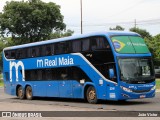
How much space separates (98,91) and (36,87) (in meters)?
6.84

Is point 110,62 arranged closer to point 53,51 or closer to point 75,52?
point 75,52

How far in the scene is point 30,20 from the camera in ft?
178

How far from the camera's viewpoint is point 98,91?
21344mm

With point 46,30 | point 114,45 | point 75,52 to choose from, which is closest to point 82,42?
point 75,52

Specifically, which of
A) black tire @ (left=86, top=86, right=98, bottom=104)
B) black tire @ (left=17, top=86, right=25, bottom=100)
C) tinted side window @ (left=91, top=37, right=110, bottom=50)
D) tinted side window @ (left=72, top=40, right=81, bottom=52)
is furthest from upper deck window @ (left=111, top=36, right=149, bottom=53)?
black tire @ (left=17, top=86, right=25, bottom=100)

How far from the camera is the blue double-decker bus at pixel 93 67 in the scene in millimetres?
20312

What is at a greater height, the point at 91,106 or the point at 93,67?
the point at 93,67

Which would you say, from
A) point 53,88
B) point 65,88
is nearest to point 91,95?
point 65,88

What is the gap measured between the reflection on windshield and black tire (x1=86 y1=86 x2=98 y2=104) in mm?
2224

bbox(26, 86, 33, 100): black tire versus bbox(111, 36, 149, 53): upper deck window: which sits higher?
bbox(111, 36, 149, 53): upper deck window

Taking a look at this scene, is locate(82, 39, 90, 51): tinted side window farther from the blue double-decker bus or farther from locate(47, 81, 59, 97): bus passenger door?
locate(47, 81, 59, 97): bus passenger door

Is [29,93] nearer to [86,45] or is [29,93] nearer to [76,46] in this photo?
[76,46]

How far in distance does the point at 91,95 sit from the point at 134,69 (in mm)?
2879

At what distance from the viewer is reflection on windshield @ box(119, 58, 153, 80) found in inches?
796
